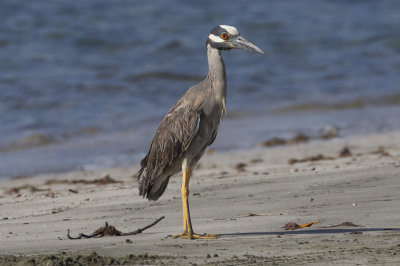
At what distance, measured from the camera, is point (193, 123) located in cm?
636

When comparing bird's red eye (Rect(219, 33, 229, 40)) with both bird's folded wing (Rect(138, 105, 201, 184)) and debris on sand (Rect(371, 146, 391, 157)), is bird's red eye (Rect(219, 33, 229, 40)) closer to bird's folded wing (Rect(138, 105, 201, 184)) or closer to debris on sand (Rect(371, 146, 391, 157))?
bird's folded wing (Rect(138, 105, 201, 184))

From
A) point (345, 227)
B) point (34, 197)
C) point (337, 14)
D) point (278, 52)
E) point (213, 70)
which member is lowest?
point (345, 227)

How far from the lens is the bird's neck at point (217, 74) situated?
21.1 feet

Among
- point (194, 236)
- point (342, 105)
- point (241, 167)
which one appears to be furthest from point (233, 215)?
point (342, 105)

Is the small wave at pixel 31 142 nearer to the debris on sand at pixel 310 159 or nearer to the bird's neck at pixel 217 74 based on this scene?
the debris on sand at pixel 310 159

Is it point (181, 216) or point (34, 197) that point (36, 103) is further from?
point (181, 216)

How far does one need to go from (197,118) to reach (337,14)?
786 inches

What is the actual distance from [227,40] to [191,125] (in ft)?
2.71

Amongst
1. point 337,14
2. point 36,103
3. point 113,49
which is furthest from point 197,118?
point 337,14

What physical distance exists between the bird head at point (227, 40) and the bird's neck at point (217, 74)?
0.07m

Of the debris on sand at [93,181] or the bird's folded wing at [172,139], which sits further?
the debris on sand at [93,181]

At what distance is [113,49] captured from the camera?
20.5 meters

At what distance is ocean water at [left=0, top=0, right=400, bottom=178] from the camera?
12.7 meters

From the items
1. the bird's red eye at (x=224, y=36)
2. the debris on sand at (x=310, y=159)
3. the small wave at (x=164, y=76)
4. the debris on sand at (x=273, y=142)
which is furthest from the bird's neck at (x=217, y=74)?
the small wave at (x=164, y=76)
